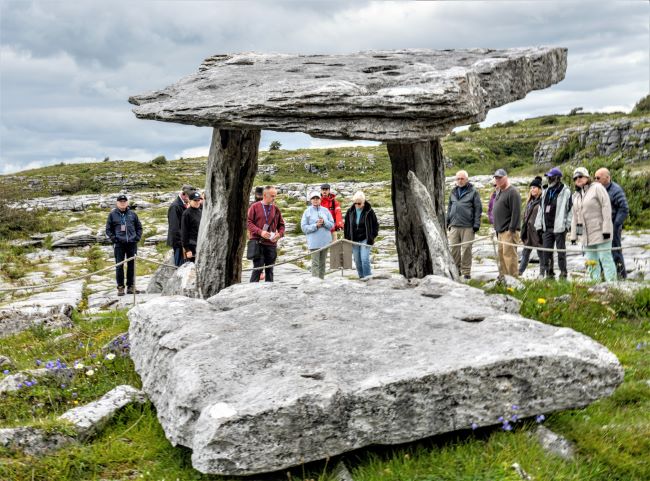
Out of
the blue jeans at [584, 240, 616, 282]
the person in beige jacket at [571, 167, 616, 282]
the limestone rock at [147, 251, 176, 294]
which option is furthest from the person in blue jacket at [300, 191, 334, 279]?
the blue jeans at [584, 240, 616, 282]

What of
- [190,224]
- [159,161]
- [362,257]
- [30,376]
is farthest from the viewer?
[159,161]

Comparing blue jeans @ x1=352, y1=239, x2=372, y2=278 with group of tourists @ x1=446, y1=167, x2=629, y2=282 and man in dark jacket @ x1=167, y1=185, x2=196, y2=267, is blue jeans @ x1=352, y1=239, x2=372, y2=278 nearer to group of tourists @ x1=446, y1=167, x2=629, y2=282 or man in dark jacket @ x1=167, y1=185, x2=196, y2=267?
group of tourists @ x1=446, y1=167, x2=629, y2=282

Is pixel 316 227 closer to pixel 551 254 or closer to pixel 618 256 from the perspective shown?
pixel 551 254

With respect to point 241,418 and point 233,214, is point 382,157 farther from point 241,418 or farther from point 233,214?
point 241,418

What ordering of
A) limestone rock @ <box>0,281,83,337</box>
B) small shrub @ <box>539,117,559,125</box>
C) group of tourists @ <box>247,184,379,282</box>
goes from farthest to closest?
1. small shrub @ <box>539,117,559,125</box>
2. group of tourists @ <box>247,184,379,282</box>
3. limestone rock @ <box>0,281,83,337</box>

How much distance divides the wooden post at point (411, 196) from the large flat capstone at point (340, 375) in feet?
13.1

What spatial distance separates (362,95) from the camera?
824 cm

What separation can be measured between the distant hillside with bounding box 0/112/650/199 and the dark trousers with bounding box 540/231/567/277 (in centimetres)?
2667

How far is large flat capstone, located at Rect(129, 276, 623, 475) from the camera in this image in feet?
15.4

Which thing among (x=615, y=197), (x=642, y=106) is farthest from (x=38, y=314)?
(x=642, y=106)

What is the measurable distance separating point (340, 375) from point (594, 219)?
7407 millimetres

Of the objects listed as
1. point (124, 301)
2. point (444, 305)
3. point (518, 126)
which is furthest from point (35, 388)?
point (518, 126)

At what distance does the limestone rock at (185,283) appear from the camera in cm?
1060

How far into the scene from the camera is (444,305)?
7.11 m
